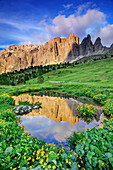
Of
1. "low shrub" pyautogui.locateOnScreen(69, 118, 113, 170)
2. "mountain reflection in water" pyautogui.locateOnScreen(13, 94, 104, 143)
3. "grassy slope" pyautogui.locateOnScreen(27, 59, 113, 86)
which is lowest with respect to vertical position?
"mountain reflection in water" pyautogui.locateOnScreen(13, 94, 104, 143)

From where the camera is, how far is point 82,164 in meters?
4.96

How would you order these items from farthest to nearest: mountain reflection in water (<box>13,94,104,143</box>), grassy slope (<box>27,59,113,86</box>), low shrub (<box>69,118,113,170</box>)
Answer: grassy slope (<box>27,59,113,86</box>) → mountain reflection in water (<box>13,94,104,143</box>) → low shrub (<box>69,118,113,170</box>)

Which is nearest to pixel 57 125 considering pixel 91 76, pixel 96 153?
pixel 96 153

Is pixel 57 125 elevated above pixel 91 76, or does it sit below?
below

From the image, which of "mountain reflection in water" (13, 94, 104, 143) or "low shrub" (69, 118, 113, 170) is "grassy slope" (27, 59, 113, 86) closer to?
"mountain reflection in water" (13, 94, 104, 143)

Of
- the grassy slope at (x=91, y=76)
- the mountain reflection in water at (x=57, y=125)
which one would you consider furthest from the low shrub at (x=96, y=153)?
the grassy slope at (x=91, y=76)

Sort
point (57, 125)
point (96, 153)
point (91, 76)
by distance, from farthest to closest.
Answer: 1. point (91, 76)
2. point (57, 125)
3. point (96, 153)

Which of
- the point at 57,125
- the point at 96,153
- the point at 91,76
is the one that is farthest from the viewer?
the point at 91,76

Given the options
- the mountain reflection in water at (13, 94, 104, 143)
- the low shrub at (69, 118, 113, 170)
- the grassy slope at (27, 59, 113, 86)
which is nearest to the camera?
the low shrub at (69, 118, 113, 170)

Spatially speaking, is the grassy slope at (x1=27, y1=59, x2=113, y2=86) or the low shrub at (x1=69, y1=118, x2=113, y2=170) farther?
the grassy slope at (x1=27, y1=59, x2=113, y2=86)

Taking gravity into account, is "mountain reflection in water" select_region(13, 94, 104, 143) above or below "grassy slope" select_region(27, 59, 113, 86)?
below

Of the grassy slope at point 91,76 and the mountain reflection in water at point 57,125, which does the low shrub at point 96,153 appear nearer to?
the mountain reflection in water at point 57,125

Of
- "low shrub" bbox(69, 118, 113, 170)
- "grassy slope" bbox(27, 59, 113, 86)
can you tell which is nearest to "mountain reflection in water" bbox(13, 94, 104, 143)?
"low shrub" bbox(69, 118, 113, 170)

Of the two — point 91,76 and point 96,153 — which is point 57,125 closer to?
point 96,153
